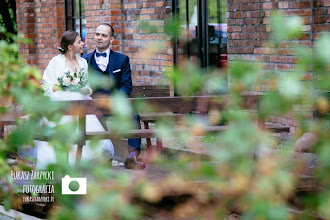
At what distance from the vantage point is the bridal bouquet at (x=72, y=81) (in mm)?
7590

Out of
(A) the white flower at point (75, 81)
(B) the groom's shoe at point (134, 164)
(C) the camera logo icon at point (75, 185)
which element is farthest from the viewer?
(A) the white flower at point (75, 81)

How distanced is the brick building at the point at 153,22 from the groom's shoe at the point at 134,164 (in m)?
1.03

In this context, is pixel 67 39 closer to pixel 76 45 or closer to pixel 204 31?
pixel 76 45

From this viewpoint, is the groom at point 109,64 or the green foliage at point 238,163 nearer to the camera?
the green foliage at point 238,163

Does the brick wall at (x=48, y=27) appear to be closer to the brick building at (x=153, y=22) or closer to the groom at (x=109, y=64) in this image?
the brick building at (x=153, y=22)

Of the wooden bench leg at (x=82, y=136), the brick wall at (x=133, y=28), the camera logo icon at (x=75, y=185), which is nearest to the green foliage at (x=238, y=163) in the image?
the camera logo icon at (x=75, y=185)

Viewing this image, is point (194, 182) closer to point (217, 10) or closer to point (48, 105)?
point (48, 105)

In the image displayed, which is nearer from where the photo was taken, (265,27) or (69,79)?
(69,79)

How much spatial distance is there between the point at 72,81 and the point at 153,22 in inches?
87.4

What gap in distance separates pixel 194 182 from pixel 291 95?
0.45m

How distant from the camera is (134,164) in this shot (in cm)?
692

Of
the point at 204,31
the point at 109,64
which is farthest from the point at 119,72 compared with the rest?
the point at 204,31

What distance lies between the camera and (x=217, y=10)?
9.84m

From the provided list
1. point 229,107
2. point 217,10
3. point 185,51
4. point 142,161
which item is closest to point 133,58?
point 185,51
